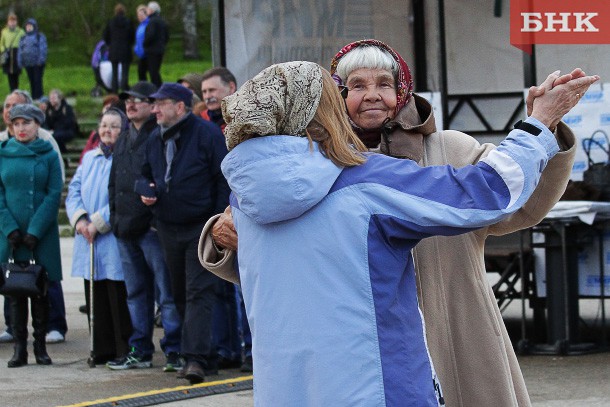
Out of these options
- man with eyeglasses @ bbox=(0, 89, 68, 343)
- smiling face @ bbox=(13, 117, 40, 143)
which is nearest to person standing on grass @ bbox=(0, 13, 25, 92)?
man with eyeglasses @ bbox=(0, 89, 68, 343)

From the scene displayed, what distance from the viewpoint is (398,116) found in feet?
12.5

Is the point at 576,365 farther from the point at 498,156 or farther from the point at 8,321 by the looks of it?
the point at 498,156

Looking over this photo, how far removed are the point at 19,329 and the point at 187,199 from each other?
172 centimetres

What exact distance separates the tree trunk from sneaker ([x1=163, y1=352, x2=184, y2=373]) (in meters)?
32.4

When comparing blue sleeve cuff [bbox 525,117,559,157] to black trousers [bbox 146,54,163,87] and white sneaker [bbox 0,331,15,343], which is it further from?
black trousers [bbox 146,54,163,87]

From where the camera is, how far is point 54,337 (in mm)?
9914

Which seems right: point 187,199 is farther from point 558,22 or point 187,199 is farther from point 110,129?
point 558,22

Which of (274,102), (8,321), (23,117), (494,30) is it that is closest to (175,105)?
(23,117)

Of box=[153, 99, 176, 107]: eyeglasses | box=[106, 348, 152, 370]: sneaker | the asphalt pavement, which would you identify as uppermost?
box=[153, 99, 176, 107]: eyeglasses

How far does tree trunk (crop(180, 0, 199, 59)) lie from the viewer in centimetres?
4032

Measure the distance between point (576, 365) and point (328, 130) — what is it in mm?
5340

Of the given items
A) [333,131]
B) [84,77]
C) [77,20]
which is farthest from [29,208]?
Answer: [77,20]

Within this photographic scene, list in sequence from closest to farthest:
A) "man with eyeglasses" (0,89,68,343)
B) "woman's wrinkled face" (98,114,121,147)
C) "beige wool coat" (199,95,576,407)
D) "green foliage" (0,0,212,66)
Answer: "beige wool coat" (199,95,576,407)
"woman's wrinkled face" (98,114,121,147)
"man with eyeglasses" (0,89,68,343)
"green foliage" (0,0,212,66)

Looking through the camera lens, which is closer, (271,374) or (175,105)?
(271,374)
